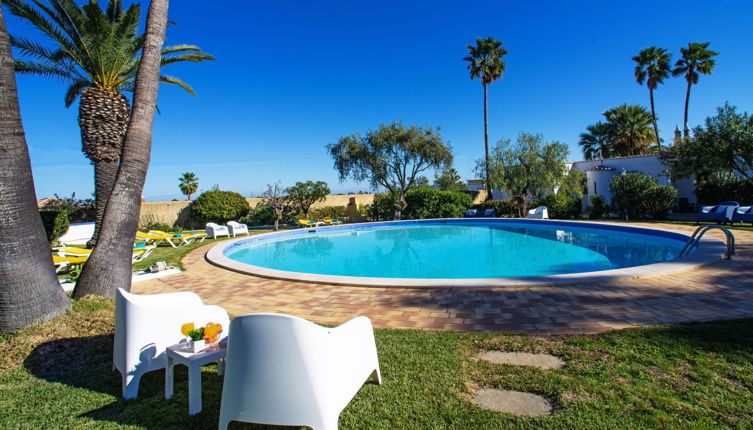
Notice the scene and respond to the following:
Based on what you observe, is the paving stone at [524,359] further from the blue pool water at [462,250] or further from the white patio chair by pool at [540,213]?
the white patio chair by pool at [540,213]

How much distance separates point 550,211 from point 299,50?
16.5 m

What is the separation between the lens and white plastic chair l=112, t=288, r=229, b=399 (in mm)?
2689

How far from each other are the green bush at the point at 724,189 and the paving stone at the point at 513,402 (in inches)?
793

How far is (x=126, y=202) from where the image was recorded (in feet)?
14.7

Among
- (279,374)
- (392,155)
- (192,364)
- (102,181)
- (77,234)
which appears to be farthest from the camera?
(392,155)

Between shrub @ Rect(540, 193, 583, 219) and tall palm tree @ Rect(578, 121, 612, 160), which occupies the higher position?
tall palm tree @ Rect(578, 121, 612, 160)

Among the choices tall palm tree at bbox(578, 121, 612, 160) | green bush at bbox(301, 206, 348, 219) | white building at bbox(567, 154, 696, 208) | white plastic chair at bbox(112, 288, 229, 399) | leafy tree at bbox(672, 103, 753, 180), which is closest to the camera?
white plastic chair at bbox(112, 288, 229, 399)

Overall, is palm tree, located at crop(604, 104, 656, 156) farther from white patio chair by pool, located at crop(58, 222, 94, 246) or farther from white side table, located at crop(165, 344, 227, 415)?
white patio chair by pool, located at crop(58, 222, 94, 246)

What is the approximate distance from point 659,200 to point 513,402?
1868 cm

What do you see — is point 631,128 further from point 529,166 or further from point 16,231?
point 16,231

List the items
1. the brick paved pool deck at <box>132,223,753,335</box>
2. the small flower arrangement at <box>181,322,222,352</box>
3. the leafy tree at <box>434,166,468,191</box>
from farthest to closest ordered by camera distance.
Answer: the leafy tree at <box>434,166,468,191</box> → the brick paved pool deck at <box>132,223,753,335</box> → the small flower arrangement at <box>181,322,222,352</box>

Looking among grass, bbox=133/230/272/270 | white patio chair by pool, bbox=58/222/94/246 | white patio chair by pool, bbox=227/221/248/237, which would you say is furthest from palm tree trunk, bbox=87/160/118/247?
white patio chair by pool, bbox=58/222/94/246

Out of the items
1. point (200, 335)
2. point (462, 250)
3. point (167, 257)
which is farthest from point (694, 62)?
point (200, 335)

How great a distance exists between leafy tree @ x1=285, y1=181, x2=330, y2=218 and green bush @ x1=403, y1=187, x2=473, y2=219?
546 centimetres
